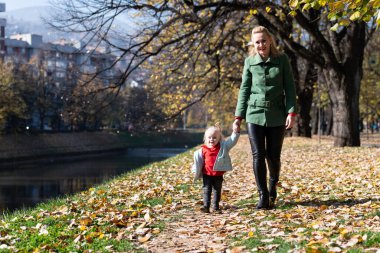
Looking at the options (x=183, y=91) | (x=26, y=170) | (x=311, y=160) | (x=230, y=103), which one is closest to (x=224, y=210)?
(x=311, y=160)

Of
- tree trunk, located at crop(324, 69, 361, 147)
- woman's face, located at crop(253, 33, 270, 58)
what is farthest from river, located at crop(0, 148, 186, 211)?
woman's face, located at crop(253, 33, 270, 58)

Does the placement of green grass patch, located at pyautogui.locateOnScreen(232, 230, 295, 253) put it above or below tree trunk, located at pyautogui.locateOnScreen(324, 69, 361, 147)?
below

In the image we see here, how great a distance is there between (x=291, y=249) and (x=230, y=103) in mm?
33203

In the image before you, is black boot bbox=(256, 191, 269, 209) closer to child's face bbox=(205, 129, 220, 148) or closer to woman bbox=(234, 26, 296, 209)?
woman bbox=(234, 26, 296, 209)

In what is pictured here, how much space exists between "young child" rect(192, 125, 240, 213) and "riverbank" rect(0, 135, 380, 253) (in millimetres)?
306

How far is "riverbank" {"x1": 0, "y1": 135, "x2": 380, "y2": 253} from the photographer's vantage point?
5.44 metres

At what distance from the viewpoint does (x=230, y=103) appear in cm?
3806

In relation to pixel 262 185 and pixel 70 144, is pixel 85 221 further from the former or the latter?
pixel 70 144

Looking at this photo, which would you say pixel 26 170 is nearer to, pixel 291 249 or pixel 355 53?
pixel 355 53

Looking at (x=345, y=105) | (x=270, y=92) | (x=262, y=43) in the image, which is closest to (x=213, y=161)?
(x=270, y=92)

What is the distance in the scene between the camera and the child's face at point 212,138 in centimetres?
717

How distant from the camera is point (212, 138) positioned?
23.5 ft

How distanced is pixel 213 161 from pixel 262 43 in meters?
1.64

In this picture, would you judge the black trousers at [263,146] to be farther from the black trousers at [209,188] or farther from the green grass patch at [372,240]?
the green grass patch at [372,240]
